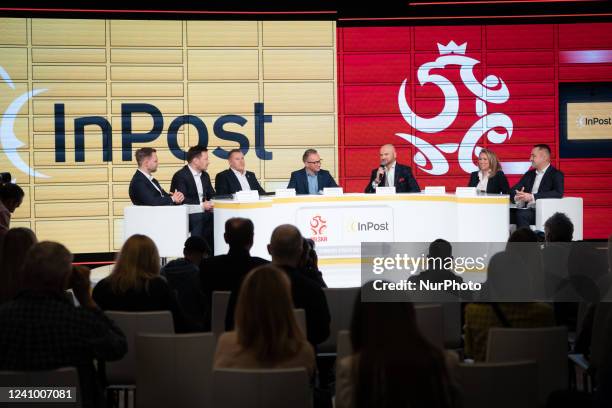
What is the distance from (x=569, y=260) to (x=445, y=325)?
2.48ft

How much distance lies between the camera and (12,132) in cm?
992

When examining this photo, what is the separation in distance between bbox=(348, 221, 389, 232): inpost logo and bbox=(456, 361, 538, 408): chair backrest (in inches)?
211

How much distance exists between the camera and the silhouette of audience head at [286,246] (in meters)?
3.84

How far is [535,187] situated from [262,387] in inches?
253

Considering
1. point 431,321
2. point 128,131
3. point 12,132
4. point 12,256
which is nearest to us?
→ point 12,256

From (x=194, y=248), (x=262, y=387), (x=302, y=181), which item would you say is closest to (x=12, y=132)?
(x=302, y=181)

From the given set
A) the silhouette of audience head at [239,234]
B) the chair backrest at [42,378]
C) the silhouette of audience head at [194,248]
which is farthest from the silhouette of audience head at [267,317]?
the silhouette of audience head at [194,248]

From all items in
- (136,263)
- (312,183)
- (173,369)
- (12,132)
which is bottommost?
(173,369)

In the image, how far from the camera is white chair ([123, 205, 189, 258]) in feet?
25.3

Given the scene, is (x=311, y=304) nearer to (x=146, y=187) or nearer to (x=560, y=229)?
(x=560, y=229)

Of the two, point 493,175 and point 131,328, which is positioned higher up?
point 493,175

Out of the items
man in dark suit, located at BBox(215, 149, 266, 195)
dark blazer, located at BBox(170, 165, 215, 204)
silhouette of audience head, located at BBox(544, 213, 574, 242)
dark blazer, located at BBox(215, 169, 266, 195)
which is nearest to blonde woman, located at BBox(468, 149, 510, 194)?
man in dark suit, located at BBox(215, 149, 266, 195)

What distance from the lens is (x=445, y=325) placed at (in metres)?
4.34

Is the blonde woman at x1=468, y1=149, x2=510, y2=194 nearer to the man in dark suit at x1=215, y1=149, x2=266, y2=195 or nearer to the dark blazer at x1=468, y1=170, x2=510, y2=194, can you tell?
the dark blazer at x1=468, y1=170, x2=510, y2=194
